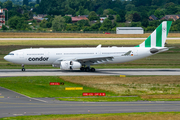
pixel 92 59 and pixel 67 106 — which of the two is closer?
pixel 67 106

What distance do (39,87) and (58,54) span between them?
52.7 feet

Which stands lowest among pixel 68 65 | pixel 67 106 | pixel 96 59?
pixel 67 106

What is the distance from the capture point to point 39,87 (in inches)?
1494

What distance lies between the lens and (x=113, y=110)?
→ 86.3ft

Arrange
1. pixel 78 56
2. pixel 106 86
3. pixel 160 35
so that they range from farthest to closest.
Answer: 1. pixel 160 35
2. pixel 78 56
3. pixel 106 86

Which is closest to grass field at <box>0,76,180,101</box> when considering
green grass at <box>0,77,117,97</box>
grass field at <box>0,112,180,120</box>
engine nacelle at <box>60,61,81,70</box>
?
green grass at <box>0,77,117,97</box>

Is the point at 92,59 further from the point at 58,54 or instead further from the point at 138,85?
the point at 138,85

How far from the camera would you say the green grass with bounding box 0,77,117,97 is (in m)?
34.0

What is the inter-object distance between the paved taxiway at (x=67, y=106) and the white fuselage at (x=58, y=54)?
22.5m

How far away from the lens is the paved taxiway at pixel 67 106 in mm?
25594

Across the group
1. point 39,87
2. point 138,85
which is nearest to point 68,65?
point 39,87

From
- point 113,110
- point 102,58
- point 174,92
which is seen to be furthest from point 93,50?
point 113,110

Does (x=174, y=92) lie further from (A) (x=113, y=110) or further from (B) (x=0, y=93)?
(B) (x=0, y=93)

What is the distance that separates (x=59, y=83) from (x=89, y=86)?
423 cm
